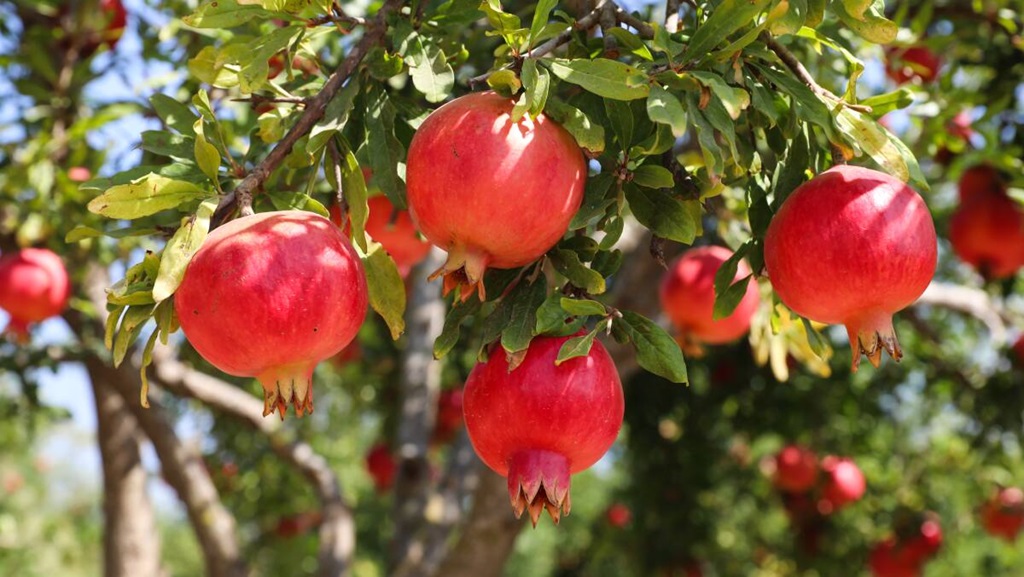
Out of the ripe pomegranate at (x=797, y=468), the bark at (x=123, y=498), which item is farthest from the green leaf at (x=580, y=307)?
the ripe pomegranate at (x=797, y=468)

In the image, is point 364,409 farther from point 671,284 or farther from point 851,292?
point 851,292

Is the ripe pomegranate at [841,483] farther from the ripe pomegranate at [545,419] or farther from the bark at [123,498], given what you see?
Answer: the ripe pomegranate at [545,419]

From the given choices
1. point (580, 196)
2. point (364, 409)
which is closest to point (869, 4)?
point (580, 196)

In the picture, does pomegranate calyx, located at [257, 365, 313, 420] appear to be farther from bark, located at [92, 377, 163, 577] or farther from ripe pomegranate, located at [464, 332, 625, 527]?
bark, located at [92, 377, 163, 577]

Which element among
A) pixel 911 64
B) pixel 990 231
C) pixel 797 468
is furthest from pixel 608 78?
pixel 797 468

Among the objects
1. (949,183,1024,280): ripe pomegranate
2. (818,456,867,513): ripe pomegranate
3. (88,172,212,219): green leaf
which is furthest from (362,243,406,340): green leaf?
(818,456,867,513): ripe pomegranate

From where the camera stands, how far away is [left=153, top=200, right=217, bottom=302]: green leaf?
42.9 inches

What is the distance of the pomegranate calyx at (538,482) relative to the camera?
1148 millimetres

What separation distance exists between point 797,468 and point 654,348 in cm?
379

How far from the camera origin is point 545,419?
45.4 inches

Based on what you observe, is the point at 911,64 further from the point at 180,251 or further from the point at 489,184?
the point at 180,251

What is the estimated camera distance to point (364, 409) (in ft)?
20.4

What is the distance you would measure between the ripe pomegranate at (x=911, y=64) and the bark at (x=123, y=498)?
300 centimetres

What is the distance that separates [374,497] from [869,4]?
7.98 metres
